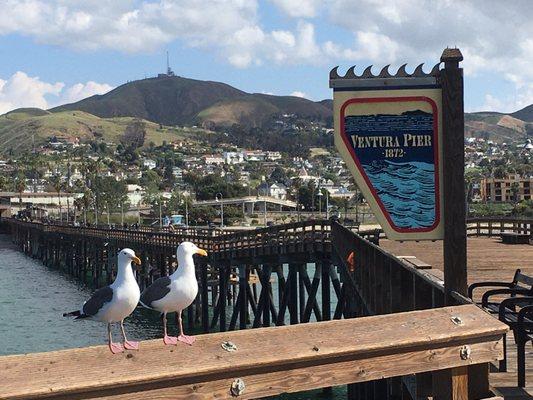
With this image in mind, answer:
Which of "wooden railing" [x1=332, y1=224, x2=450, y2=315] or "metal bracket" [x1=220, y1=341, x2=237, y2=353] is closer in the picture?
"metal bracket" [x1=220, y1=341, x2=237, y2=353]

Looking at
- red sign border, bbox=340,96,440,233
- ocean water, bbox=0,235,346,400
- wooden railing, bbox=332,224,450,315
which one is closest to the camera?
red sign border, bbox=340,96,440,233

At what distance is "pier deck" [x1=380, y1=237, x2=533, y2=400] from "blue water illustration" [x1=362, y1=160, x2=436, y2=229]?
4.96 ft

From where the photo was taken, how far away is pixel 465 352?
4.49m

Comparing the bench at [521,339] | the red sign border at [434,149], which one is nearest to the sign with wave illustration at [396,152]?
the red sign border at [434,149]

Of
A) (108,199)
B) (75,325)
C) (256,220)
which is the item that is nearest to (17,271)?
(75,325)

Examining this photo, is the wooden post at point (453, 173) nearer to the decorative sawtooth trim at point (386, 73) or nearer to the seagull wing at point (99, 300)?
the decorative sawtooth trim at point (386, 73)

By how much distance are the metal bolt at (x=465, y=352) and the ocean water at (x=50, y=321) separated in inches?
624

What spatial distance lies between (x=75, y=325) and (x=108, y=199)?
11176 cm

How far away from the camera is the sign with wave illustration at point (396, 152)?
267 inches

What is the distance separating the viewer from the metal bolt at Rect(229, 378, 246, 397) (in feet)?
12.6

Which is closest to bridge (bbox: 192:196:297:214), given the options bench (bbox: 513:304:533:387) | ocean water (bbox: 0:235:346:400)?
ocean water (bbox: 0:235:346:400)

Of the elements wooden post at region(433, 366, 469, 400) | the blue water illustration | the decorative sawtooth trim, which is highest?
the decorative sawtooth trim

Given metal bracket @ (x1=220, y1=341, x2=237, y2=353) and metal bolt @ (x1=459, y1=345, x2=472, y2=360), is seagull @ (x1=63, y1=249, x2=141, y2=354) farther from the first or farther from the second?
metal bolt @ (x1=459, y1=345, x2=472, y2=360)

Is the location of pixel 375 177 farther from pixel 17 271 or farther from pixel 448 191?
pixel 17 271
